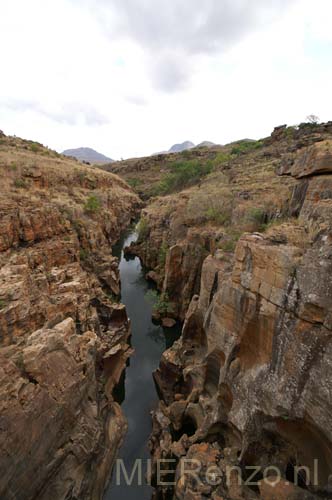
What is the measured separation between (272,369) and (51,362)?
6.62m

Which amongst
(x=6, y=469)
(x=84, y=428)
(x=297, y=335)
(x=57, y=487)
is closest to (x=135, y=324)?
(x=84, y=428)

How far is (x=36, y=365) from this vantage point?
766 cm

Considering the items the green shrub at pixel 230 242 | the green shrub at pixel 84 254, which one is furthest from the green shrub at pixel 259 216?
the green shrub at pixel 84 254

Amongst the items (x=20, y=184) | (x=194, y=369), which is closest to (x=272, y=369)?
(x=194, y=369)

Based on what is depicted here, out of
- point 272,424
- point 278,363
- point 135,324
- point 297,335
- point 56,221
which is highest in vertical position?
point 56,221

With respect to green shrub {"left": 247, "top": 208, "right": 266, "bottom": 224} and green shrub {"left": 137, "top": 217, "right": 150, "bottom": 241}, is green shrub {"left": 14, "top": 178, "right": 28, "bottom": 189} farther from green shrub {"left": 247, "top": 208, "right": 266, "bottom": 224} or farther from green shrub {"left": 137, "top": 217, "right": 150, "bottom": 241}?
green shrub {"left": 247, "top": 208, "right": 266, "bottom": 224}

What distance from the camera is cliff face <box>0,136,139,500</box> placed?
703 centimetres

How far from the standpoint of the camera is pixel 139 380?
15312 mm

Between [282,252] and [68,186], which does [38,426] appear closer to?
[282,252]

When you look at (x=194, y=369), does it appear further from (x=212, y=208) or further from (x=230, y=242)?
(x=212, y=208)

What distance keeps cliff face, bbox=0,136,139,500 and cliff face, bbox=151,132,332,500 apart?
10.2 feet

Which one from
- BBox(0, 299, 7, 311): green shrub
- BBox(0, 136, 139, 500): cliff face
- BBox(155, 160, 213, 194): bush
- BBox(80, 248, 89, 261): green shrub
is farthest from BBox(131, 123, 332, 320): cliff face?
BBox(0, 299, 7, 311): green shrub

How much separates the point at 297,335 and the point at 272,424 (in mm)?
2618

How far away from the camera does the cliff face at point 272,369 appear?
19.4 ft
